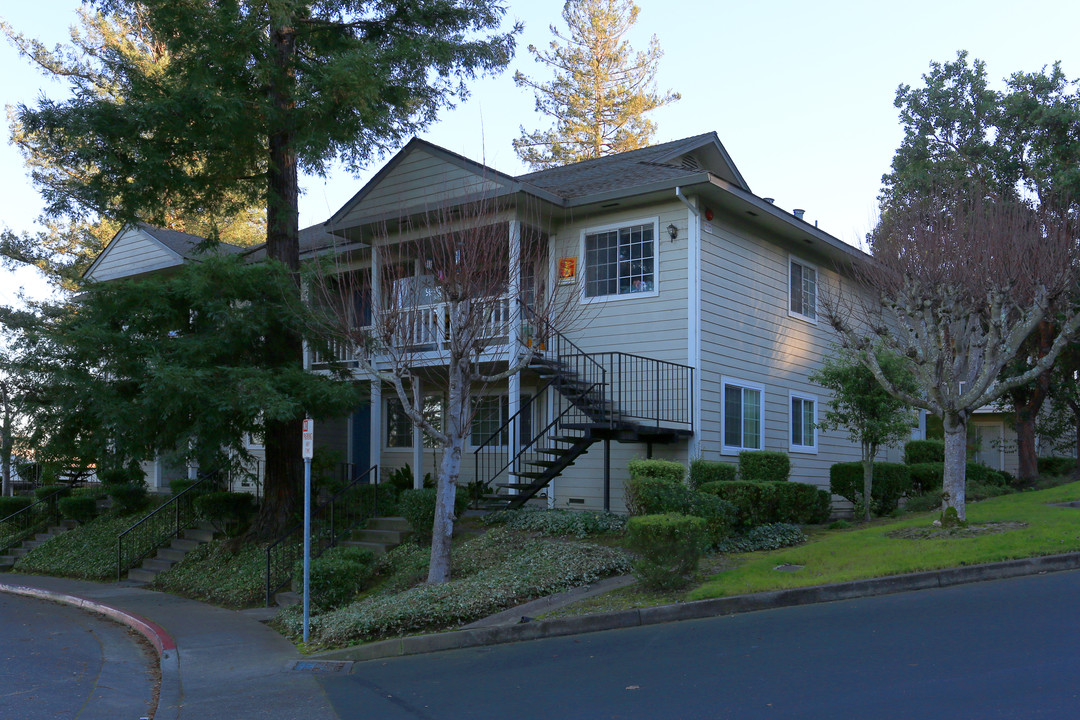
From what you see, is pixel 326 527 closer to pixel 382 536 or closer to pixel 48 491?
pixel 382 536

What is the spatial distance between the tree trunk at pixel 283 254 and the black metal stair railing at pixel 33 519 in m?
9.60

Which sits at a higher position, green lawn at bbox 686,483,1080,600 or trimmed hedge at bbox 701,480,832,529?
trimmed hedge at bbox 701,480,832,529

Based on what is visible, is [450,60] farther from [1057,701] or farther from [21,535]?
[21,535]

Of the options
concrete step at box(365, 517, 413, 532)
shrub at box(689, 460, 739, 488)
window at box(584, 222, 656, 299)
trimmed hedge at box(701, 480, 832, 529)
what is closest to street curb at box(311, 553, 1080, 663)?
trimmed hedge at box(701, 480, 832, 529)

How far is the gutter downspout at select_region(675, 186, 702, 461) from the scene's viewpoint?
50.2 ft

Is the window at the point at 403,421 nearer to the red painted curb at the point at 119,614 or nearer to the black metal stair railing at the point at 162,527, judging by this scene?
the black metal stair railing at the point at 162,527

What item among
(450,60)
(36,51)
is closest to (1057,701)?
(450,60)

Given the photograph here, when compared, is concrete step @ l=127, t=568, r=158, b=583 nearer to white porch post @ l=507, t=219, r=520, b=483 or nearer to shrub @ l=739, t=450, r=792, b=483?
white porch post @ l=507, t=219, r=520, b=483

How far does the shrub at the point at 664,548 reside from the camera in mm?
10211

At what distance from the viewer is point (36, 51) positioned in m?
28.1

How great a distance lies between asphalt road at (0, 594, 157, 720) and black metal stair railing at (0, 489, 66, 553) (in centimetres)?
934

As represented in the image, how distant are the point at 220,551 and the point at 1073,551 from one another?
13588 millimetres

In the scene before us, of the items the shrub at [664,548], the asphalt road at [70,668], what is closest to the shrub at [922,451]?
the shrub at [664,548]

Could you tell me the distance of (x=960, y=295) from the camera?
545 inches
